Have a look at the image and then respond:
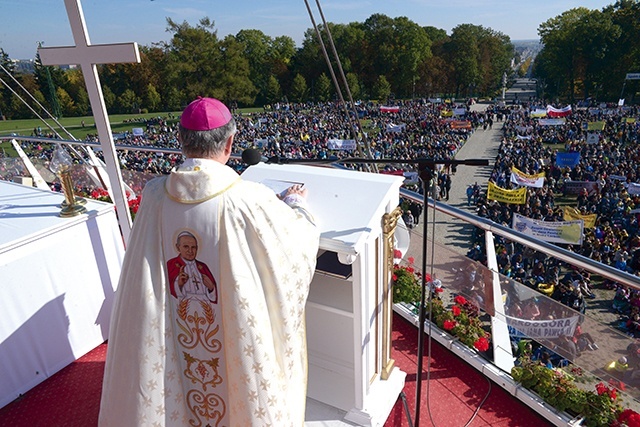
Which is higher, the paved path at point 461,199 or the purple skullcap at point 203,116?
the purple skullcap at point 203,116

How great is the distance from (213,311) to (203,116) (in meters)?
0.79

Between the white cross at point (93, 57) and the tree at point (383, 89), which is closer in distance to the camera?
the white cross at point (93, 57)

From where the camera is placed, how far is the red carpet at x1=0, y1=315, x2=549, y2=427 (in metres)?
2.77

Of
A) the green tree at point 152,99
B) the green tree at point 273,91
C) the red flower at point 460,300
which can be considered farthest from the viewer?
the green tree at point 273,91

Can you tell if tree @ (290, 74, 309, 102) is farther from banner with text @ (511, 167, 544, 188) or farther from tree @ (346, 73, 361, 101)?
banner with text @ (511, 167, 544, 188)

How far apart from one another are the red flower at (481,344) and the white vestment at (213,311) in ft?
5.60

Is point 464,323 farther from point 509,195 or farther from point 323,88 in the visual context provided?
point 323,88

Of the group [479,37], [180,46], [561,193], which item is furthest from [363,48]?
[561,193]

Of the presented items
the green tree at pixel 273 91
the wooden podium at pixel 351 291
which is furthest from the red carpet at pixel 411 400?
the green tree at pixel 273 91

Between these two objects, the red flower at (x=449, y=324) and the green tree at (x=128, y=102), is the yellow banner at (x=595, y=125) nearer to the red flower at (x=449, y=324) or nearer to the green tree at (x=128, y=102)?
the red flower at (x=449, y=324)

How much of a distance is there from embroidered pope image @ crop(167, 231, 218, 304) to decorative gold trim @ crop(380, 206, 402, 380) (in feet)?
3.18

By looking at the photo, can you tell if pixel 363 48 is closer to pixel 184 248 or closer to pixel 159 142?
pixel 159 142

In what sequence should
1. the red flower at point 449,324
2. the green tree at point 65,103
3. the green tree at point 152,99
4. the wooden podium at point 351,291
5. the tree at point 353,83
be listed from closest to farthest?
the wooden podium at point 351,291 → the red flower at point 449,324 → the green tree at point 65,103 → the green tree at point 152,99 → the tree at point 353,83

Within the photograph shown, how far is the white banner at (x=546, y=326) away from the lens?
2609 millimetres
